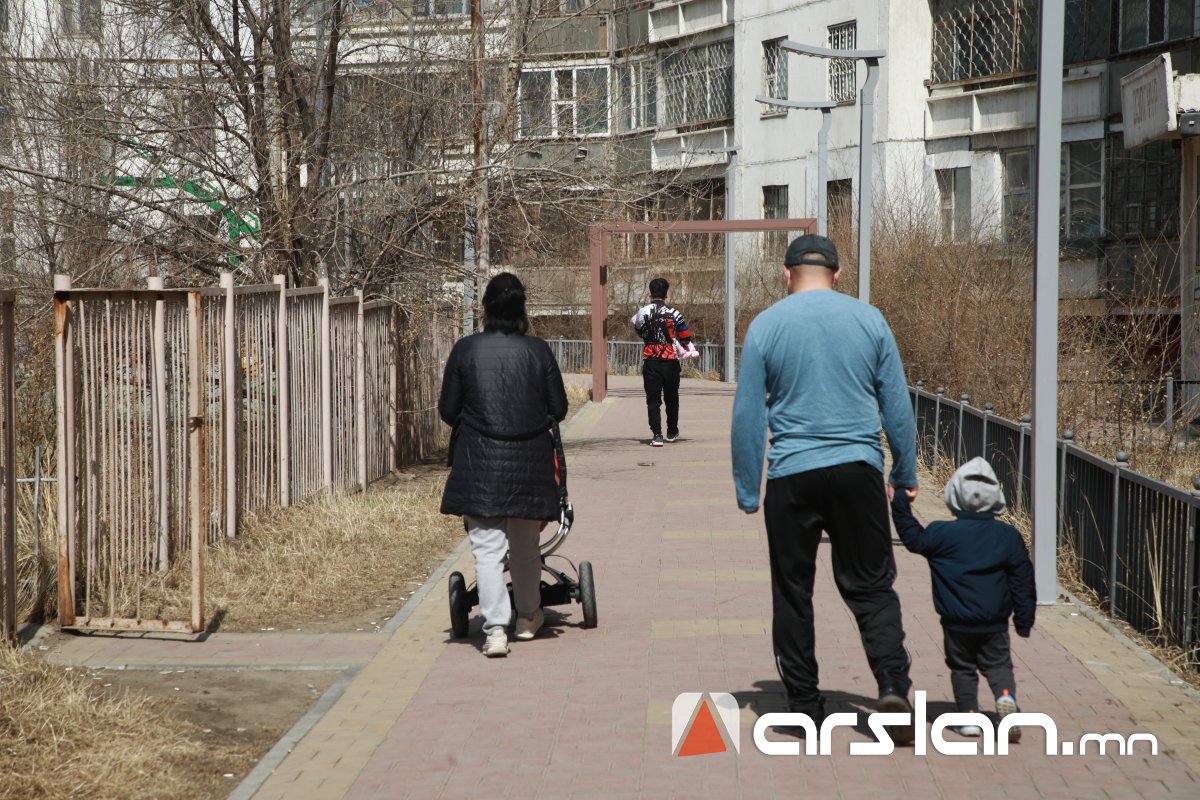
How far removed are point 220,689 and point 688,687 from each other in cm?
206

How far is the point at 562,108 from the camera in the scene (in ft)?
49.8

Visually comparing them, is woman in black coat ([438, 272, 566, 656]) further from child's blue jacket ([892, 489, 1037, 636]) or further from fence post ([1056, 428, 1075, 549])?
fence post ([1056, 428, 1075, 549])

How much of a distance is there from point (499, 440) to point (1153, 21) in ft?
72.2

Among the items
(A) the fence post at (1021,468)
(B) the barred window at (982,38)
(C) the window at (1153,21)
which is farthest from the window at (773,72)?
(A) the fence post at (1021,468)

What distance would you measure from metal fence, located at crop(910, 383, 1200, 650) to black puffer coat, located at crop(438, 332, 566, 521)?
2.91 m

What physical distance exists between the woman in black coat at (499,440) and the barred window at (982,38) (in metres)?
23.4

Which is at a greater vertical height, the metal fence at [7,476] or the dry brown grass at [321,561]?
the metal fence at [7,476]

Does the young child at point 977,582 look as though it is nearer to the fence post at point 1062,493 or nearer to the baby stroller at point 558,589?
the baby stroller at point 558,589

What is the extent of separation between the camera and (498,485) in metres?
7.29

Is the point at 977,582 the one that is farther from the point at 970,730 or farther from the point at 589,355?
the point at 589,355

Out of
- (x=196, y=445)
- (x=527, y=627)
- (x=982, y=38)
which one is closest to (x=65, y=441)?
(x=196, y=445)

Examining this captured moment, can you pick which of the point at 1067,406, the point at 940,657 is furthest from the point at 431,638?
the point at 1067,406

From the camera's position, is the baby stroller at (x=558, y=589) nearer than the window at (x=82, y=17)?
Yes

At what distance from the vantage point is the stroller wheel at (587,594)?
789 cm
